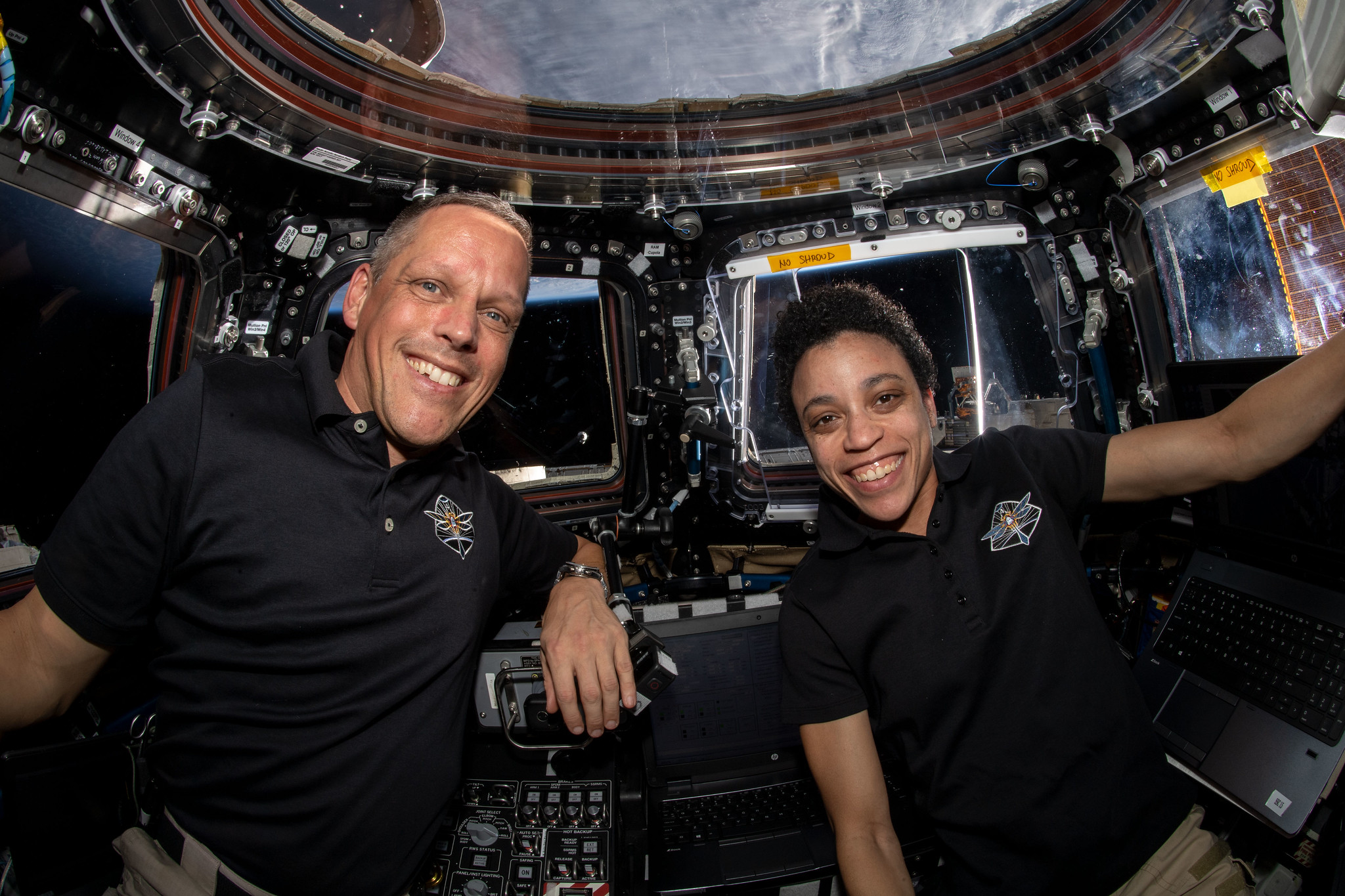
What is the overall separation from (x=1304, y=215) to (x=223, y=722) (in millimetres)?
4062

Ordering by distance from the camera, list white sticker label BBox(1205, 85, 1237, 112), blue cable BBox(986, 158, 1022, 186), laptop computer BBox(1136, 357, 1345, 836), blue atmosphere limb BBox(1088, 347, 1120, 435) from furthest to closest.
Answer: blue atmosphere limb BBox(1088, 347, 1120, 435) → blue cable BBox(986, 158, 1022, 186) → white sticker label BBox(1205, 85, 1237, 112) → laptop computer BBox(1136, 357, 1345, 836)

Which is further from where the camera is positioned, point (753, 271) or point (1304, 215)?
point (753, 271)

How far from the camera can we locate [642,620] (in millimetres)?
2648

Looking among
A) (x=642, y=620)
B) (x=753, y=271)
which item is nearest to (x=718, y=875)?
(x=642, y=620)

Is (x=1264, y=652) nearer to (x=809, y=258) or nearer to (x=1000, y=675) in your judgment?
(x=1000, y=675)

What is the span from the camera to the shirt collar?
204 cm

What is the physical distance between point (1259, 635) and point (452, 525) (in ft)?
9.26

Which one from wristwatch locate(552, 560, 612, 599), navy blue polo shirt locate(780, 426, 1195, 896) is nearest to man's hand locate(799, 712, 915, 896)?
navy blue polo shirt locate(780, 426, 1195, 896)

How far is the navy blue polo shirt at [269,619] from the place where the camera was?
1548mm

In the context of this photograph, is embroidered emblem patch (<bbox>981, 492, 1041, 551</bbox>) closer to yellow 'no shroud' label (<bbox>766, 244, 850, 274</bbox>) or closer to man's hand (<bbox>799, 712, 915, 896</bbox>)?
man's hand (<bbox>799, 712, 915, 896</bbox>)

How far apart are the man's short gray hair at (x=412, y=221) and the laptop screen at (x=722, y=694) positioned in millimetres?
1611

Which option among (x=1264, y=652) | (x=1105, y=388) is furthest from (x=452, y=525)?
(x=1105, y=388)

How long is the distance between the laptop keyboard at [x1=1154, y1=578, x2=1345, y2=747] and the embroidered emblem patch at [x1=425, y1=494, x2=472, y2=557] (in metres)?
2.65

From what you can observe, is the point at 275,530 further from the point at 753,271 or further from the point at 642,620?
the point at 753,271
